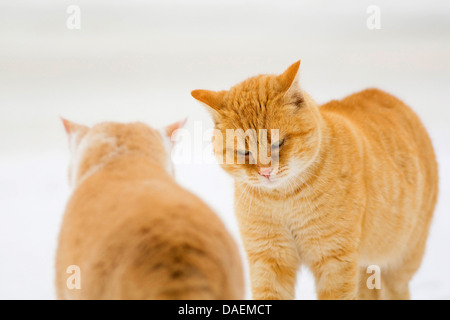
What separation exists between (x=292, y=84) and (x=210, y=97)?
0.65 ft

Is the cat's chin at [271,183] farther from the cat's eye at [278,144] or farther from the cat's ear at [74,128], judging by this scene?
the cat's ear at [74,128]

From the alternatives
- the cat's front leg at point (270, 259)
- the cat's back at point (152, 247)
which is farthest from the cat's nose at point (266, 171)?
the cat's back at point (152, 247)

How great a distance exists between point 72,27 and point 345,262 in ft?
3.26

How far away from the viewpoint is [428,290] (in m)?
1.67

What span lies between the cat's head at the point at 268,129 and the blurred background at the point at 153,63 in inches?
10.9

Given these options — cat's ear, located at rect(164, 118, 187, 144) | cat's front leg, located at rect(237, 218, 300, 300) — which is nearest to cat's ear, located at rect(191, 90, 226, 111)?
cat's ear, located at rect(164, 118, 187, 144)

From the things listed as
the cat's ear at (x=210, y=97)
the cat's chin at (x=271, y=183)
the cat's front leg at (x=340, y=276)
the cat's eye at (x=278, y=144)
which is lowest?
the cat's front leg at (x=340, y=276)

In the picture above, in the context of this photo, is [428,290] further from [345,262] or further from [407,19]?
[407,19]

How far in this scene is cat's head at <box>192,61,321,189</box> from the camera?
1.25 meters

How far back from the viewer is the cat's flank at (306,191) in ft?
4.17

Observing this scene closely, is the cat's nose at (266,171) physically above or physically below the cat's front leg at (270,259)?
above

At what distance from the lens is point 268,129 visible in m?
1.26

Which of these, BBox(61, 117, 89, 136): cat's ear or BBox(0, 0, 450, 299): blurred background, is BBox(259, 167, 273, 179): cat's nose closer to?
BBox(0, 0, 450, 299): blurred background

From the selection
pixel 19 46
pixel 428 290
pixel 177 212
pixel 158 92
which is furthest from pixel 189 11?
pixel 428 290
